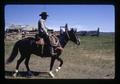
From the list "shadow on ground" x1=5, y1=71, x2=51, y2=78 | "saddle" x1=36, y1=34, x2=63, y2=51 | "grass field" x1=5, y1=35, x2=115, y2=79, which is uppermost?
"saddle" x1=36, y1=34, x2=63, y2=51

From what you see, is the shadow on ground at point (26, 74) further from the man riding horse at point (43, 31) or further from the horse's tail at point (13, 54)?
the man riding horse at point (43, 31)

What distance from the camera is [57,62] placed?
6.11 metres

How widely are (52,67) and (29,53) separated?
0.34m

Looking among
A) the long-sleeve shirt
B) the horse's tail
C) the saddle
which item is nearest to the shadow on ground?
the horse's tail

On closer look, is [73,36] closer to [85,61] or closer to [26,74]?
[85,61]

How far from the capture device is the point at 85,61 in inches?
239

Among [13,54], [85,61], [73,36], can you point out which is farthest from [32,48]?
[85,61]

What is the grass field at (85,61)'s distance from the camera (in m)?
6.05

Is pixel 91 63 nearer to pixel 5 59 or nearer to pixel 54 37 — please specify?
pixel 54 37

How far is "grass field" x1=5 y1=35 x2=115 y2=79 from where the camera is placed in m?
6.05

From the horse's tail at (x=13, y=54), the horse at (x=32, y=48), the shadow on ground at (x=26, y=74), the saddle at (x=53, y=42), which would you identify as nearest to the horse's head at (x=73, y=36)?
the horse at (x=32, y=48)

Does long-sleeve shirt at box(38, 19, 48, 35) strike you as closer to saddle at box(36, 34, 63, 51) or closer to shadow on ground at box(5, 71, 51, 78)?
saddle at box(36, 34, 63, 51)

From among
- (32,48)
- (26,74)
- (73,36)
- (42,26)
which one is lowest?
(26,74)
